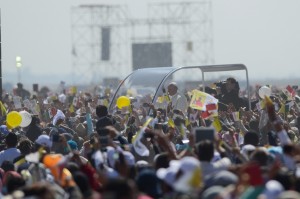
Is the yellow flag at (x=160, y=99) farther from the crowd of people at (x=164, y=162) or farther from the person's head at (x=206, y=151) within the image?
the person's head at (x=206, y=151)

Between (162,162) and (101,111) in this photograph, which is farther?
(101,111)

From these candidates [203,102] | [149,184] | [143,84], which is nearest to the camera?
[149,184]

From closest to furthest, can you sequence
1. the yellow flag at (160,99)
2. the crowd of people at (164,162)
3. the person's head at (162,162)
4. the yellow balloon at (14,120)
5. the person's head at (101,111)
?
the crowd of people at (164,162) < the person's head at (162,162) < the person's head at (101,111) < the yellow balloon at (14,120) < the yellow flag at (160,99)

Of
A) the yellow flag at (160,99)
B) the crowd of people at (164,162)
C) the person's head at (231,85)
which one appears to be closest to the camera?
the crowd of people at (164,162)

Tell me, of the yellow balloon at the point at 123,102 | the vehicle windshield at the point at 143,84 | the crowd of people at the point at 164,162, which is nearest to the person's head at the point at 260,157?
the crowd of people at the point at 164,162

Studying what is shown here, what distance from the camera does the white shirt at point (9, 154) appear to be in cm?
1823

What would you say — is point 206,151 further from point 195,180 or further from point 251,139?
point 251,139

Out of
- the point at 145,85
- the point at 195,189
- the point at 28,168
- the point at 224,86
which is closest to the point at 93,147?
the point at 28,168

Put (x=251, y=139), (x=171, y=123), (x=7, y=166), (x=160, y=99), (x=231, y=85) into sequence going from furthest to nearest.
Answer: (x=160, y=99) → (x=231, y=85) → (x=171, y=123) → (x=7, y=166) → (x=251, y=139)

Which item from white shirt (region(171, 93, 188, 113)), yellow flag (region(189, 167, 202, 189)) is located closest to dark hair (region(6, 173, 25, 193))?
yellow flag (region(189, 167, 202, 189))

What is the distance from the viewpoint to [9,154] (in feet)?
60.3

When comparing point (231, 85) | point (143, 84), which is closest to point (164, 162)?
point (231, 85)

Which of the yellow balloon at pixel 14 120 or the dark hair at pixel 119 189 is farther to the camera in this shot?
the yellow balloon at pixel 14 120

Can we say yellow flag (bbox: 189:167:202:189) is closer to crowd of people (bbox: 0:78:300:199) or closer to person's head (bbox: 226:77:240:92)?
crowd of people (bbox: 0:78:300:199)
